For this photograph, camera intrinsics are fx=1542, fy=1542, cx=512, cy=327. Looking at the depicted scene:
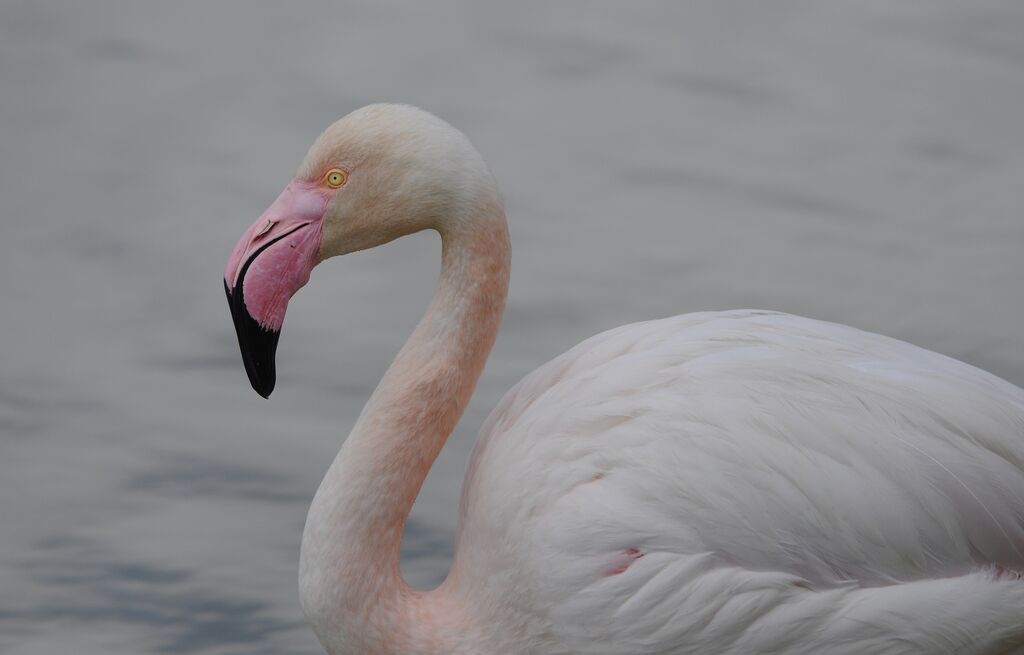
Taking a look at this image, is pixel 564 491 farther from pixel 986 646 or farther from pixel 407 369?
pixel 986 646

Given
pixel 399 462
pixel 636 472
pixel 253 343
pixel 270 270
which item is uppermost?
pixel 270 270

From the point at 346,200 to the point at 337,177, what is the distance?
77 millimetres

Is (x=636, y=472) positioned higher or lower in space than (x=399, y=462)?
higher

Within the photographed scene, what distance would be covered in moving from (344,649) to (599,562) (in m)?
0.90

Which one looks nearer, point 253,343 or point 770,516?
point 770,516

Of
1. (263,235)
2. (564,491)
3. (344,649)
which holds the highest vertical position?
(263,235)

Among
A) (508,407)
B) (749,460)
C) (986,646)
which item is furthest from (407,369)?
(986,646)

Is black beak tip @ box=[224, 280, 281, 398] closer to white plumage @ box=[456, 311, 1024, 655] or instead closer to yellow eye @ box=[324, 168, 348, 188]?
yellow eye @ box=[324, 168, 348, 188]

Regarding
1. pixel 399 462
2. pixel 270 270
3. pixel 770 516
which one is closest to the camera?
pixel 770 516

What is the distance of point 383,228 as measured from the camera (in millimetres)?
4770

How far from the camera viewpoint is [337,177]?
4727 mm

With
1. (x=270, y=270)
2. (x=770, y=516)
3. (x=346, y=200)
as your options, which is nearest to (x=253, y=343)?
(x=270, y=270)

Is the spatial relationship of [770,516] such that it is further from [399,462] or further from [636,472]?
[399,462]

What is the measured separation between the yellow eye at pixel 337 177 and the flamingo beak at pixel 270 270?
0.04 metres
